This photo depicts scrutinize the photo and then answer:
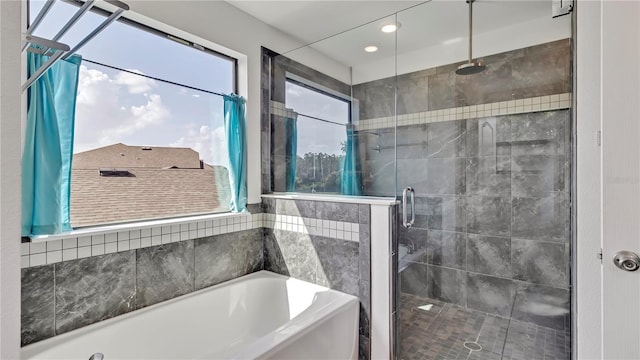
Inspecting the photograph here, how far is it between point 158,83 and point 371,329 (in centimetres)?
224

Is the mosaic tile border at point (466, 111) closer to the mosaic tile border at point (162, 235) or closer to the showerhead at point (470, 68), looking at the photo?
the showerhead at point (470, 68)

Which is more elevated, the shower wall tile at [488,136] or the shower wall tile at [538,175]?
the shower wall tile at [488,136]

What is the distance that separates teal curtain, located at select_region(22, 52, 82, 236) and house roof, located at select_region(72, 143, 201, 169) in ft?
0.50

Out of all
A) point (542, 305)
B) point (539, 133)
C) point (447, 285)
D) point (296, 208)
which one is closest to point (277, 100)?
point (296, 208)

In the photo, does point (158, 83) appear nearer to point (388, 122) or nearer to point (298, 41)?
point (298, 41)

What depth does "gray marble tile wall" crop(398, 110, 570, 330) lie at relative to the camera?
94.7 inches

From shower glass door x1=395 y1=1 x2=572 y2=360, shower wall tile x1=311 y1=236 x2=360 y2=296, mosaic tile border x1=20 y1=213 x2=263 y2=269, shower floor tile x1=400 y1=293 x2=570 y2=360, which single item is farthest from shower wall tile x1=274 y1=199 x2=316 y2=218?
shower floor tile x1=400 y1=293 x2=570 y2=360

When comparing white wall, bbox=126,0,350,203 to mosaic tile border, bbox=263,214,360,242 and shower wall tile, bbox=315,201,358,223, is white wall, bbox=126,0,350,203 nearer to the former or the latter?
mosaic tile border, bbox=263,214,360,242

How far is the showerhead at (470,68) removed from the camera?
8.57 feet

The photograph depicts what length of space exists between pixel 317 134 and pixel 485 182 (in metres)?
1.60

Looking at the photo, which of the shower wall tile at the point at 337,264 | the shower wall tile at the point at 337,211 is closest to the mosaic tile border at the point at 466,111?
the shower wall tile at the point at 337,211

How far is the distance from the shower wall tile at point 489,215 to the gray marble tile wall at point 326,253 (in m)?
1.32
